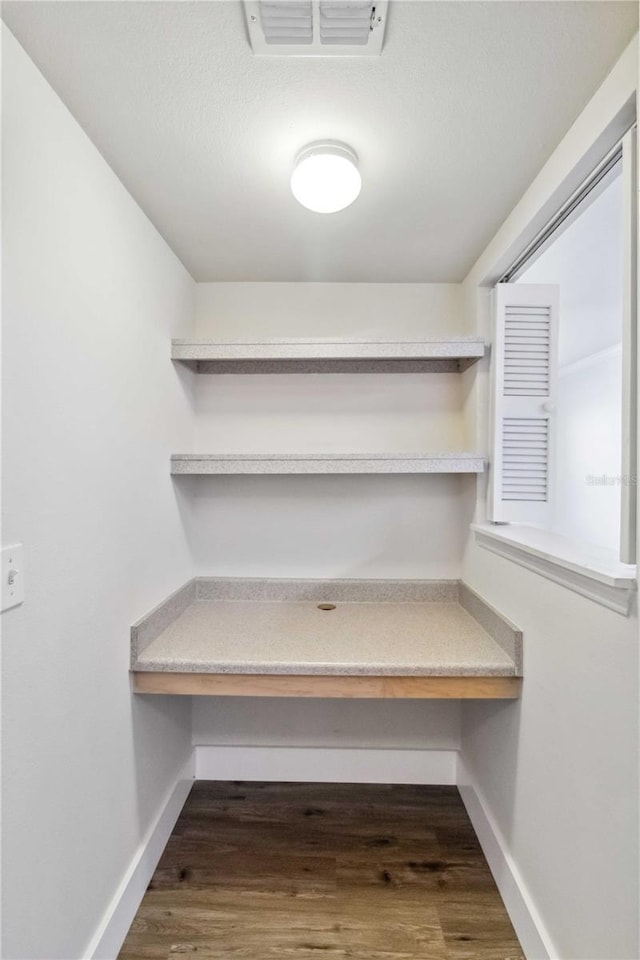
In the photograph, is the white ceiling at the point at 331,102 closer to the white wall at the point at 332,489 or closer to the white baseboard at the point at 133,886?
the white wall at the point at 332,489

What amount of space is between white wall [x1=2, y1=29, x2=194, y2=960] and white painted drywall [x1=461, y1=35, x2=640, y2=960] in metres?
1.22

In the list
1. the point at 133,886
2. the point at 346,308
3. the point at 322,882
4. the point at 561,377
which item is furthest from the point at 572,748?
the point at 346,308

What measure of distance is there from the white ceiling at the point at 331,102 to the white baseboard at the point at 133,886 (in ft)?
6.97

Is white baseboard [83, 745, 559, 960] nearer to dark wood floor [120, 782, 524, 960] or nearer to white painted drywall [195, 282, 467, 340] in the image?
dark wood floor [120, 782, 524, 960]

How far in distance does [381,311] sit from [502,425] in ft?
2.61

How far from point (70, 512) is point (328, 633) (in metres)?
1.01

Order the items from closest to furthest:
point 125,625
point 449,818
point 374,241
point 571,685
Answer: point 571,685 → point 125,625 → point 374,241 → point 449,818

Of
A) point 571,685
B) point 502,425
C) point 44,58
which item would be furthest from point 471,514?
point 44,58

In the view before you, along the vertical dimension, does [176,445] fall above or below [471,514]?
above

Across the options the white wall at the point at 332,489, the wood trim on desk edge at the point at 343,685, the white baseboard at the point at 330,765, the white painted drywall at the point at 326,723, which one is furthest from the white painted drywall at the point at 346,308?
the white baseboard at the point at 330,765

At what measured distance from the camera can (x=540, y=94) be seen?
106cm

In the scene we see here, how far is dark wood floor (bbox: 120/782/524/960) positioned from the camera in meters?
1.38

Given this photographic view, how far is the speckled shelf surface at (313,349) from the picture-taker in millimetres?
1844

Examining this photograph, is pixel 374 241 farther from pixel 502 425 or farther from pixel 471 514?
pixel 471 514
